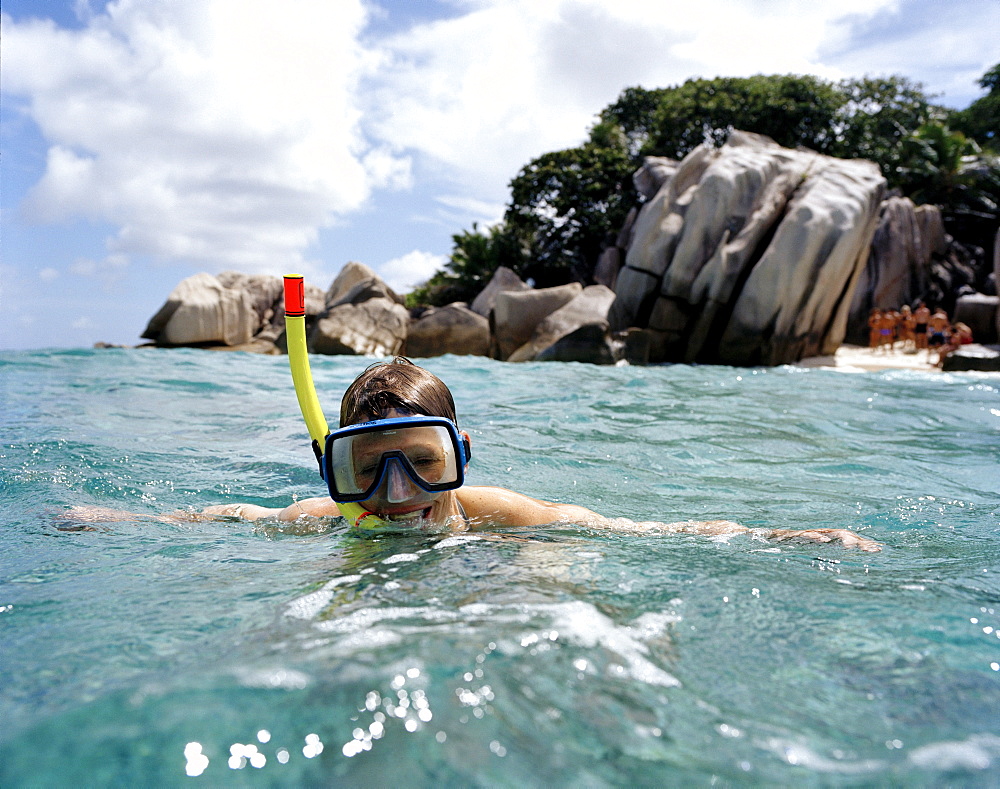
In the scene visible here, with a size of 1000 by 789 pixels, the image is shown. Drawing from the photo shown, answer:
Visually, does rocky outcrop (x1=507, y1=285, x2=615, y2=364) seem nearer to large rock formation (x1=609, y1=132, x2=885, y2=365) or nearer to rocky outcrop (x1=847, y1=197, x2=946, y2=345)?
large rock formation (x1=609, y1=132, x2=885, y2=365)

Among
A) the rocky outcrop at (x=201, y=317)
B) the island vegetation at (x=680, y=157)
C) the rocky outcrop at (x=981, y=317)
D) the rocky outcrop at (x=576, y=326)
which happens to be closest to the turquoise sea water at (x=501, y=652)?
the rocky outcrop at (x=576, y=326)

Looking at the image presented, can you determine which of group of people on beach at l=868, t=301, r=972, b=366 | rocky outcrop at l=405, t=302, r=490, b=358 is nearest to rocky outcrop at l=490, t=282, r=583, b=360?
rocky outcrop at l=405, t=302, r=490, b=358

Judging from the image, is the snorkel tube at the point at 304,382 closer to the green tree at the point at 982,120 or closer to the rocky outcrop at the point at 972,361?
the rocky outcrop at the point at 972,361

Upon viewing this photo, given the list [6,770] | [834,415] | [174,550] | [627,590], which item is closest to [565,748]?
[627,590]

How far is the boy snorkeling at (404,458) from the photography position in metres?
2.33

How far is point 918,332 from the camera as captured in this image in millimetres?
18344

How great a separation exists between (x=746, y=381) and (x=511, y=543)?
892 centimetres

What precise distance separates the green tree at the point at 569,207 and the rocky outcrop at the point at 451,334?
9.31 m

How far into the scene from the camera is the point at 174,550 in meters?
2.48

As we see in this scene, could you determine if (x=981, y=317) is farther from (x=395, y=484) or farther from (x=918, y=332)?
(x=395, y=484)

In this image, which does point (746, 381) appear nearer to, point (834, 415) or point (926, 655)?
point (834, 415)

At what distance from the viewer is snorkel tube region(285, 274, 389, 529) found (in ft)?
7.95

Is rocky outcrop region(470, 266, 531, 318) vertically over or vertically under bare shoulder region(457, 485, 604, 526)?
over

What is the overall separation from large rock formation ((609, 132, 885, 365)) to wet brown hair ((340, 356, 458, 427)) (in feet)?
41.6
